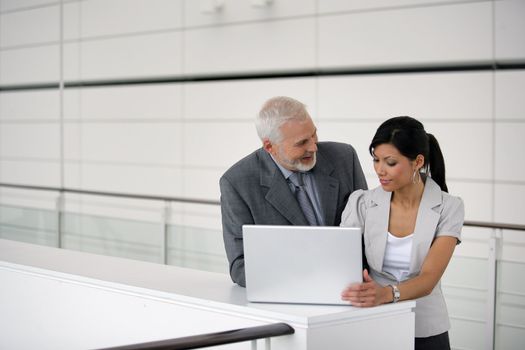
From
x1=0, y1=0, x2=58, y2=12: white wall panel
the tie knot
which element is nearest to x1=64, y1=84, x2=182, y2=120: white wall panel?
x1=0, y1=0, x2=58, y2=12: white wall panel

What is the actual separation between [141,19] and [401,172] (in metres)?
6.23

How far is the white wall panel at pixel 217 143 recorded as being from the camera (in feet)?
25.1

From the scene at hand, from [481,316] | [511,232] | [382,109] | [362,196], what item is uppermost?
[382,109]

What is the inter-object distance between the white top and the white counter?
15cm

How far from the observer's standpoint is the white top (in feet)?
9.58

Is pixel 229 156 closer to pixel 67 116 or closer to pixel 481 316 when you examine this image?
pixel 67 116

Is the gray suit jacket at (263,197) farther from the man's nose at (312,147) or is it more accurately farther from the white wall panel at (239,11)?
the white wall panel at (239,11)

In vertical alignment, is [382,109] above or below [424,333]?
above

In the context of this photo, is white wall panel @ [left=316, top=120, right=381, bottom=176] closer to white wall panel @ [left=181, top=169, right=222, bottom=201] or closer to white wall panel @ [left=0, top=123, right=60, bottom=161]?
white wall panel @ [left=181, top=169, right=222, bottom=201]

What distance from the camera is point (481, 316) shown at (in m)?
4.64

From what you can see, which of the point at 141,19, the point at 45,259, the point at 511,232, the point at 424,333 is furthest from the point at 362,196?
the point at 141,19

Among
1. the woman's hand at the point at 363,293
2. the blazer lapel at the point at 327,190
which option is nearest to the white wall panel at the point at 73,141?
the blazer lapel at the point at 327,190

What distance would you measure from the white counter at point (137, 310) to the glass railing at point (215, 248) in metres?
1.88

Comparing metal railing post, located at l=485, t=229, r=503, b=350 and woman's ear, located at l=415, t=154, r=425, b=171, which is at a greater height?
woman's ear, located at l=415, t=154, r=425, b=171
